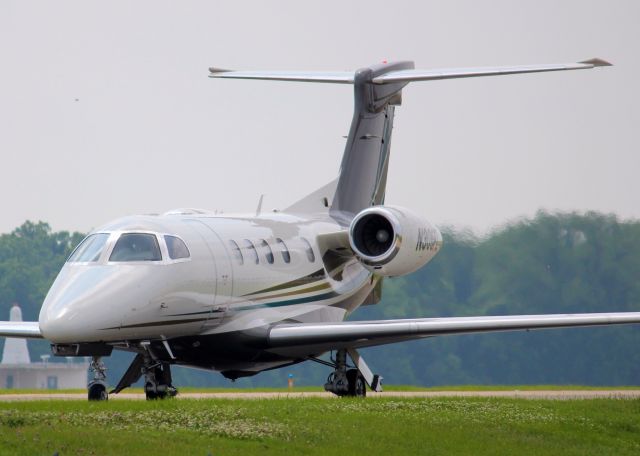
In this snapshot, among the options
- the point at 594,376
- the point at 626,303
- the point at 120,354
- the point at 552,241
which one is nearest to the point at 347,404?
the point at 552,241

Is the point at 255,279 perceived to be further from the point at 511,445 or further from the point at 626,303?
the point at 626,303

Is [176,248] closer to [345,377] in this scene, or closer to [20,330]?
[20,330]

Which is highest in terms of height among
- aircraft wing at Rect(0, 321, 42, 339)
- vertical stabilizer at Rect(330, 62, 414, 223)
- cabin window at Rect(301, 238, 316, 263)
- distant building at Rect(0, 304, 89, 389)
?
vertical stabilizer at Rect(330, 62, 414, 223)

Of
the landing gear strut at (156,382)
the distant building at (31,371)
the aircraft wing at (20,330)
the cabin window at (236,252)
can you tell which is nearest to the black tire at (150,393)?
the landing gear strut at (156,382)

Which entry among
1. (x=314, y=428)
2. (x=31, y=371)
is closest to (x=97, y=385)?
(x=314, y=428)

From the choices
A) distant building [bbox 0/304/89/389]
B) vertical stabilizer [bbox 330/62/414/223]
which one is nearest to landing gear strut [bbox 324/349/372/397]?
vertical stabilizer [bbox 330/62/414/223]

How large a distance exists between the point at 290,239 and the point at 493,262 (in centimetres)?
2711

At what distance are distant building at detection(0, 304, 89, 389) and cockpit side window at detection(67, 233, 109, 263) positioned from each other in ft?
223

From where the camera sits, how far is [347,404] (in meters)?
21.5

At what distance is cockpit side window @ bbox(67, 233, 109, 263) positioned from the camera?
22.1 m

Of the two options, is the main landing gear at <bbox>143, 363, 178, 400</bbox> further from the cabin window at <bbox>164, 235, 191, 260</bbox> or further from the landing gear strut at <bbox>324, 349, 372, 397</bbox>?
the landing gear strut at <bbox>324, 349, 372, 397</bbox>

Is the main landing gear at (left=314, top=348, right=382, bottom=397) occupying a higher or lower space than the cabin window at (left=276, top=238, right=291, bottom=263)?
lower

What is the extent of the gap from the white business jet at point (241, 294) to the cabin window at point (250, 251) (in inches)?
1.0

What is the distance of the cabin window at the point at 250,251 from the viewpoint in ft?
80.9
